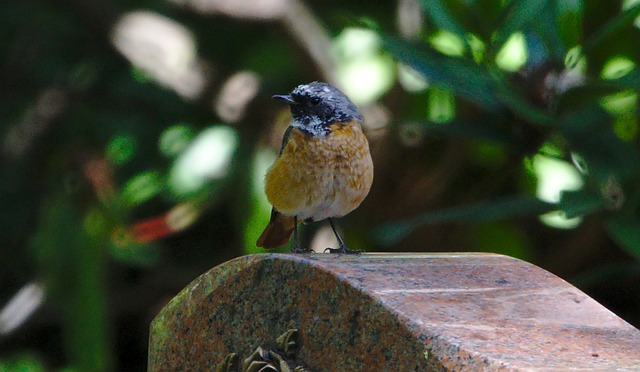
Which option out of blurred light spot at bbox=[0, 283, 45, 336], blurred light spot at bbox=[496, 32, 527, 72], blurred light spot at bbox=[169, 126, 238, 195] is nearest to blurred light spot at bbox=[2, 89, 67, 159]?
blurred light spot at bbox=[0, 283, 45, 336]

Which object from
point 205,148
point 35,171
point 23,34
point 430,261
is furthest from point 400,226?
point 23,34

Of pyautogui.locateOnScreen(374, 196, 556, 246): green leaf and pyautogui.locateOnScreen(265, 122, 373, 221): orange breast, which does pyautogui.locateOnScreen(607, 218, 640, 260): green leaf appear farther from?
pyautogui.locateOnScreen(265, 122, 373, 221): orange breast

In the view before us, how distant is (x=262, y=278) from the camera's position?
2.39 m

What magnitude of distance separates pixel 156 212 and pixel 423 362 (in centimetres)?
443

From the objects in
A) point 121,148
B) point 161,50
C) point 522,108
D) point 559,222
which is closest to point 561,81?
point 522,108

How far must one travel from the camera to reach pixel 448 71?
3.78 meters

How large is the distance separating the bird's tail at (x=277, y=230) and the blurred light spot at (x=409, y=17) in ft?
7.72

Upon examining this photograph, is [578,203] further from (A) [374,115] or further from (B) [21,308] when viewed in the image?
(B) [21,308]

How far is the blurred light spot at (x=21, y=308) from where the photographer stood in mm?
5848

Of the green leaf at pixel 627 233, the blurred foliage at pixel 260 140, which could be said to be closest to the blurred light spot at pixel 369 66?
the blurred foliage at pixel 260 140

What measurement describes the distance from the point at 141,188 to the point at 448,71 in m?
2.52

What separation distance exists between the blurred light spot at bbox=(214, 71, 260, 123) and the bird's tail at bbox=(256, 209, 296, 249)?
96.0 inches

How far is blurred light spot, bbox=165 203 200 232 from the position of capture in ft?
18.0

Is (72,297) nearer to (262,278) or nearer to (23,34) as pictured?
(23,34)
